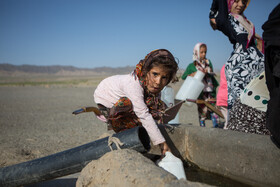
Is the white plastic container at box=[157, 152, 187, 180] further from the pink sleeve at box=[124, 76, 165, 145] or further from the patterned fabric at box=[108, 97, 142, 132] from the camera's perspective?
the patterned fabric at box=[108, 97, 142, 132]

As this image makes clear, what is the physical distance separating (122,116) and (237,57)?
1687 mm

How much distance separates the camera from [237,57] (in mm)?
3008

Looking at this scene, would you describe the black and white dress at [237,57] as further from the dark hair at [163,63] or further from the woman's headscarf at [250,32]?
the dark hair at [163,63]

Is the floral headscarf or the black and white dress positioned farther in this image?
the black and white dress

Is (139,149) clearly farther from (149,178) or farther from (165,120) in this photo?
(165,120)

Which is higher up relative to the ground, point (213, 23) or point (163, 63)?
point (213, 23)

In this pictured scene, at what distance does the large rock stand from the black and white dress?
186 cm

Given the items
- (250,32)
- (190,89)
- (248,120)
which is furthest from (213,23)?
(248,120)

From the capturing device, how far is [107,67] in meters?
150

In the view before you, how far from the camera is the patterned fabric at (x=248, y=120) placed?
2289mm

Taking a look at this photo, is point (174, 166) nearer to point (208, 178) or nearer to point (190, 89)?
point (208, 178)

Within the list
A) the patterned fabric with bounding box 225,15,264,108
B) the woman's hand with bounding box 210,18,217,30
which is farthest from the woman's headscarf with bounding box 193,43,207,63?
the patterned fabric with bounding box 225,15,264,108

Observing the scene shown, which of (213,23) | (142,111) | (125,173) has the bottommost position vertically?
(125,173)

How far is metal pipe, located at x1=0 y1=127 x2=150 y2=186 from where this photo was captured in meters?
1.71
